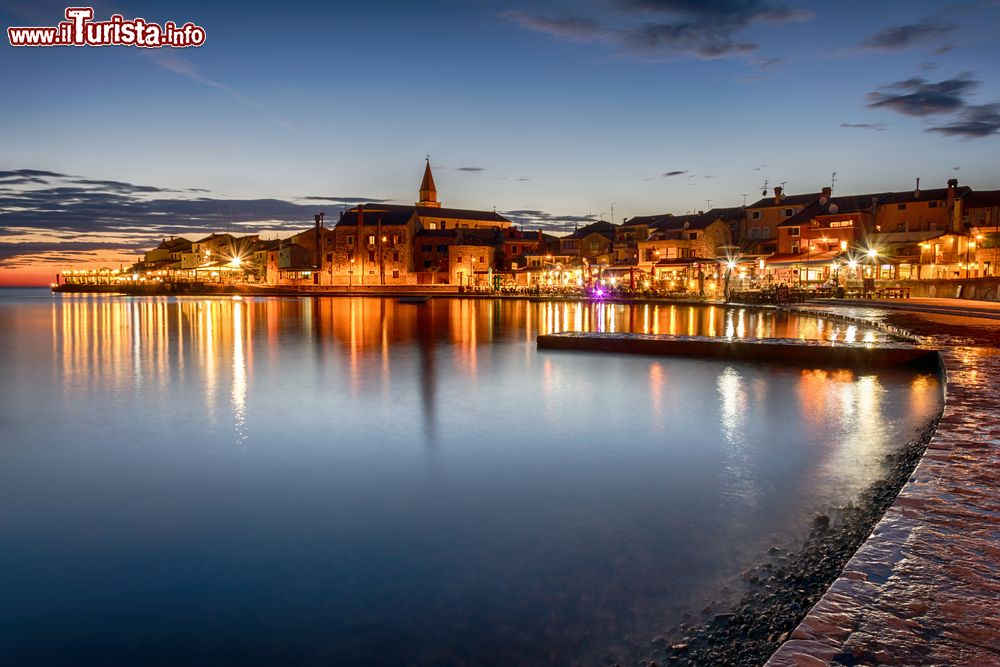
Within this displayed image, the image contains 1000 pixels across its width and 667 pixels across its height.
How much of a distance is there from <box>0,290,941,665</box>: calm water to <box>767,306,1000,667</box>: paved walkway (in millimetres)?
1071

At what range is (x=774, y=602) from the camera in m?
4.22

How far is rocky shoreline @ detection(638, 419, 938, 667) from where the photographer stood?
12.2 ft

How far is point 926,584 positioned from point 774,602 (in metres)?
1.05

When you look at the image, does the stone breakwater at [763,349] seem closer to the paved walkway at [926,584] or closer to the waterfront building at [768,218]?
the paved walkway at [926,584]

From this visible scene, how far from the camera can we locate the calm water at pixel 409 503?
419 centimetres

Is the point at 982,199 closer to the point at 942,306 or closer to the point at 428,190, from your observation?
the point at 942,306

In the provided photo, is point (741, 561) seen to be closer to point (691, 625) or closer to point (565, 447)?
point (691, 625)

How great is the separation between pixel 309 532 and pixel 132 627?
1.67 m

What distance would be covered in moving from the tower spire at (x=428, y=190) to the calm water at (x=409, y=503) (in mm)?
91460

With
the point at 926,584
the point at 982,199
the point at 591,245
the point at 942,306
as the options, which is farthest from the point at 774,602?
the point at 591,245

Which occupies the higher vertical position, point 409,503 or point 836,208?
point 836,208

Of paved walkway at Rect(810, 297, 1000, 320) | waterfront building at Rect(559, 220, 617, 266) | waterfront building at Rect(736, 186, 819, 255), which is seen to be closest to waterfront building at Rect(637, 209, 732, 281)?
waterfront building at Rect(736, 186, 819, 255)

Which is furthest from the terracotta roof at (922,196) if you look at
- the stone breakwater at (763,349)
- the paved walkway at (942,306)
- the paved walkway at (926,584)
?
the paved walkway at (926,584)

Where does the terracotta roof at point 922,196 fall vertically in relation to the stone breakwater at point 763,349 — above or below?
above
